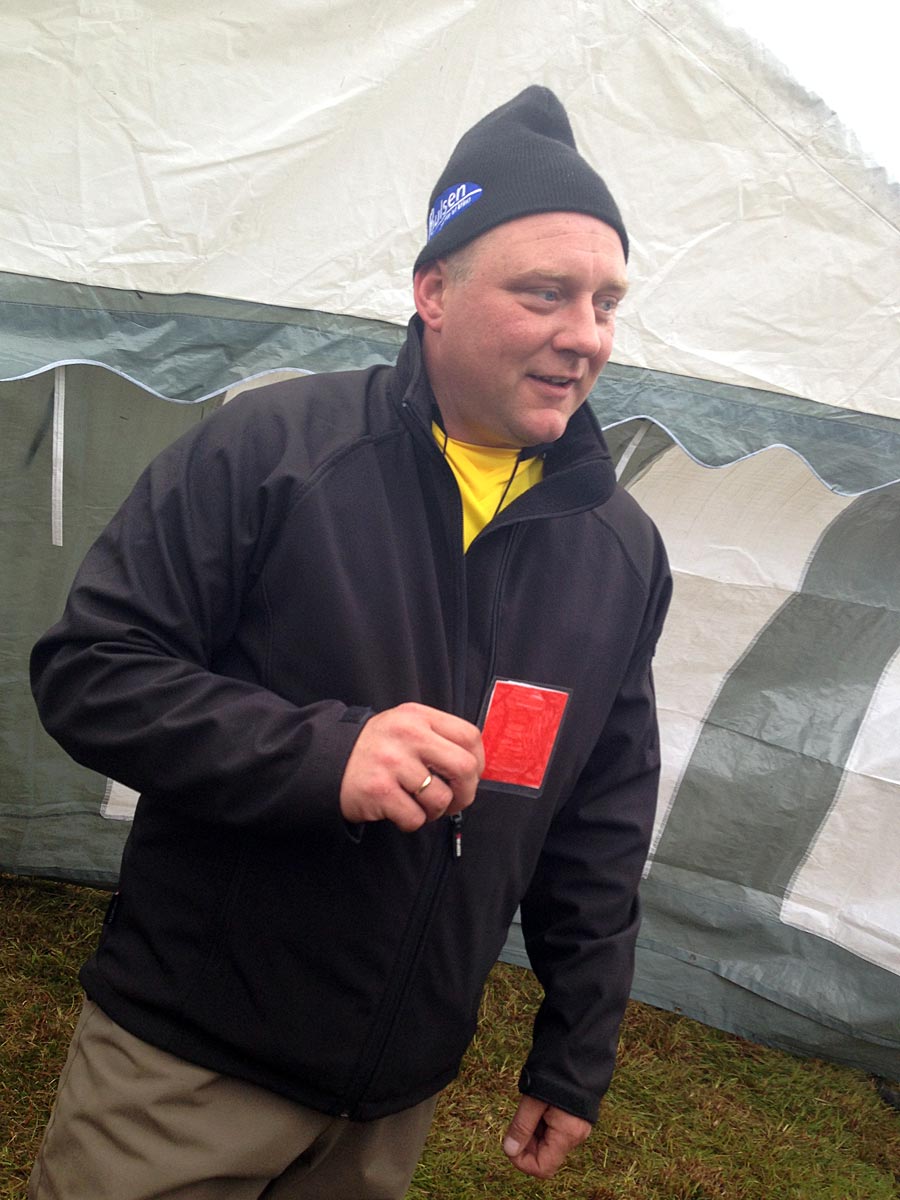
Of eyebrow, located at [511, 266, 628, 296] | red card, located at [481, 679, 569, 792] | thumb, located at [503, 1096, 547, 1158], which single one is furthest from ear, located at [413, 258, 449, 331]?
thumb, located at [503, 1096, 547, 1158]

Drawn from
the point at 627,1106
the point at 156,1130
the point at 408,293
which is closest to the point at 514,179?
the point at 408,293

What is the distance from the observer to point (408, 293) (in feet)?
8.97

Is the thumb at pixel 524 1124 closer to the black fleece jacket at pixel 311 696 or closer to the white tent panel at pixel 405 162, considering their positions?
the black fleece jacket at pixel 311 696

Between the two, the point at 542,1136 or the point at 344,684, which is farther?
the point at 542,1136

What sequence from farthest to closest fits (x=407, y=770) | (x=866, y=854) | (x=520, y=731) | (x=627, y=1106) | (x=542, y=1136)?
(x=866, y=854)
(x=627, y=1106)
(x=542, y=1136)
(x=520, y=731)
(x=407, y=770)

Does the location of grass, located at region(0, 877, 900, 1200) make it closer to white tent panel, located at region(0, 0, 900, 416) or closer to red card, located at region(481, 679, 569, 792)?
red card, located at region(481, 679, 569, 792)

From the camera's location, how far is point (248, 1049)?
1.44 metres

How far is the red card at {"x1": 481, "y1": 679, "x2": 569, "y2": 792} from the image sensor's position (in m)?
1.53

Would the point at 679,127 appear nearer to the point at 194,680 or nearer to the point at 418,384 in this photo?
the point at 418,384

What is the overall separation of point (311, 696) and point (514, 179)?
764 mm

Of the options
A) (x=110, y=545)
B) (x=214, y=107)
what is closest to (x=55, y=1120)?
(x=110, y=545)

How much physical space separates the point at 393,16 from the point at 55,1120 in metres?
2.39

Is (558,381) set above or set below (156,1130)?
above

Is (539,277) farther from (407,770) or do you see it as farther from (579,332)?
(407,770)
